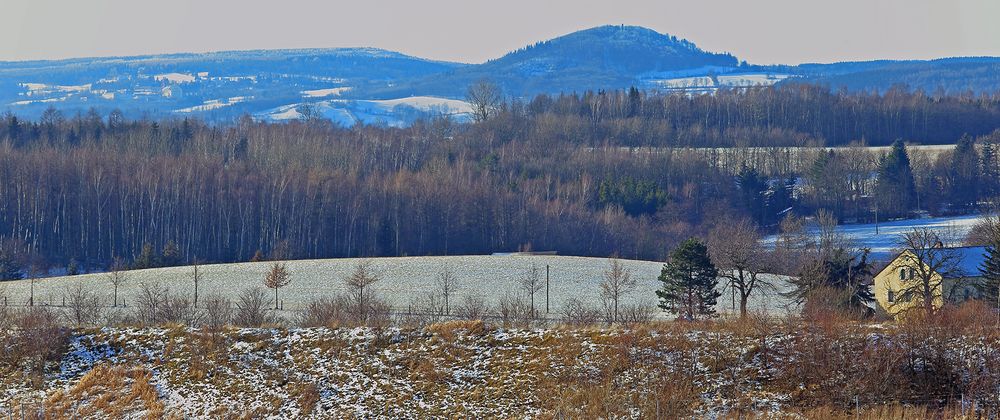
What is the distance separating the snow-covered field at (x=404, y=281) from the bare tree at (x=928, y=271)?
4.91 m

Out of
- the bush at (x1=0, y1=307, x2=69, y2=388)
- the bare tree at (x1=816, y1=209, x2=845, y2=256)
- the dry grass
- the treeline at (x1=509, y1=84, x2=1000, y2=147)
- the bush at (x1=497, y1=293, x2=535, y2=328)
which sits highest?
the treeline at (x1=509, y1=84, x2=1000, y2=147)

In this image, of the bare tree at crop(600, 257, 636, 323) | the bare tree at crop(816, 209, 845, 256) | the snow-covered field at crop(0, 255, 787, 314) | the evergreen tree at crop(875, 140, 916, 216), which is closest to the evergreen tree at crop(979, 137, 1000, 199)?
the evergreen tree at crop(875, 140, 916, 216)

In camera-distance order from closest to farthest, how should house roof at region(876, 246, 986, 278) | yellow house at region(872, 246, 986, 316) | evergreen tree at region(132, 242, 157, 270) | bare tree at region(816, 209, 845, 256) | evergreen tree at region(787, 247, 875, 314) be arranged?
evergreen tree at region(787, 247, 875, 314) → yellow house at region(872, 246, 986, 316) → house roof at region(876, 246, 986, 278) → evergreen tree at region(132, 242, 157, 270) → bare tree at region(816, 209, 845, 256)

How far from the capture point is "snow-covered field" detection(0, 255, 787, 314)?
51.5m

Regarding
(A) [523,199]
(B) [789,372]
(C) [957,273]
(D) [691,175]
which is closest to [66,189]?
(A) [523,199]

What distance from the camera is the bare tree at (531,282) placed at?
51.2 m

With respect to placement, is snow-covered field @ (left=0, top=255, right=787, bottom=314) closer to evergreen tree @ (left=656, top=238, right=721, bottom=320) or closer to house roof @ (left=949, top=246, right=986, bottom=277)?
evergreen tree @ (left=656, top=238, right=721, bottom=320)

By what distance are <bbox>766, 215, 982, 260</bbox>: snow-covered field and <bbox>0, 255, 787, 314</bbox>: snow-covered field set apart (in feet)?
67.7

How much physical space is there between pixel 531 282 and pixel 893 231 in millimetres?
42218

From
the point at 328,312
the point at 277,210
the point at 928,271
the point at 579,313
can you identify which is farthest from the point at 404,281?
the point at 277,210

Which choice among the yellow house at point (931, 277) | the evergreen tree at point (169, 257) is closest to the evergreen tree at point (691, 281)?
the yellow house at point (931, 277)

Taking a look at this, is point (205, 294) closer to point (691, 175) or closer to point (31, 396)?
point (31, 396)

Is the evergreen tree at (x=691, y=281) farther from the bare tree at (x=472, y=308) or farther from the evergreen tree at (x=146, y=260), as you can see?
the evergreen tree at (x=146, y=260)

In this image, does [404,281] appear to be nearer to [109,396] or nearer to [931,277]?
[931,277]
